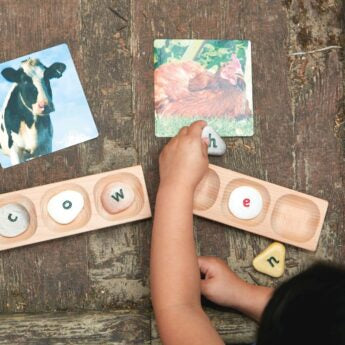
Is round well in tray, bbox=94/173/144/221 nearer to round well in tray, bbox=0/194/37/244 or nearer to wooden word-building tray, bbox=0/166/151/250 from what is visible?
wooden word-building tray, bbox=0/166/151/250

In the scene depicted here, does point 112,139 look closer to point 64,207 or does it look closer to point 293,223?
point 64,207

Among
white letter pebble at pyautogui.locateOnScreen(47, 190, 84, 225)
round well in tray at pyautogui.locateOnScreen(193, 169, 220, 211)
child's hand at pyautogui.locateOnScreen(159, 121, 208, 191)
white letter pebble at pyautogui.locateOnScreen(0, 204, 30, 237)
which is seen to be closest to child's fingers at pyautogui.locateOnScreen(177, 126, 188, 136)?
child's hand at pyautogui.locateOnScreen(159, 121, 208, 191)

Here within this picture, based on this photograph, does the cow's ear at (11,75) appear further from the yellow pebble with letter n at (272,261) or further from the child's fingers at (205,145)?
the yellow pebble with letter n at (272,261)

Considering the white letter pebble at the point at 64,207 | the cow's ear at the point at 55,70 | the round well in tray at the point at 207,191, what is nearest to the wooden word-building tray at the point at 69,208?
the white letter pebble at the point at 64,207

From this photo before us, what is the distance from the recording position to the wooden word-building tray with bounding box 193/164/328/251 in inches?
43.5

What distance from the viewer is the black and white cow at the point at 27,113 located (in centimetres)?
110

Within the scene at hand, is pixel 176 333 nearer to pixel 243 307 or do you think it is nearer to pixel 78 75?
pixel 243 307

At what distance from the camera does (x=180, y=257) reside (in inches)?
39.6

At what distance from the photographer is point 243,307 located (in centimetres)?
107

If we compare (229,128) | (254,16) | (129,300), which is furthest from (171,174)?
(254,16)

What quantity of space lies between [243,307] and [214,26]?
62 cm

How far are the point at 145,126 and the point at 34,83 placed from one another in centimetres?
26

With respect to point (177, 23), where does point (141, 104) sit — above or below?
below

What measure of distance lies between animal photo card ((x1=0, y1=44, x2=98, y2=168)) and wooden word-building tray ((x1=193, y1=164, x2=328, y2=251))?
0.28 m
